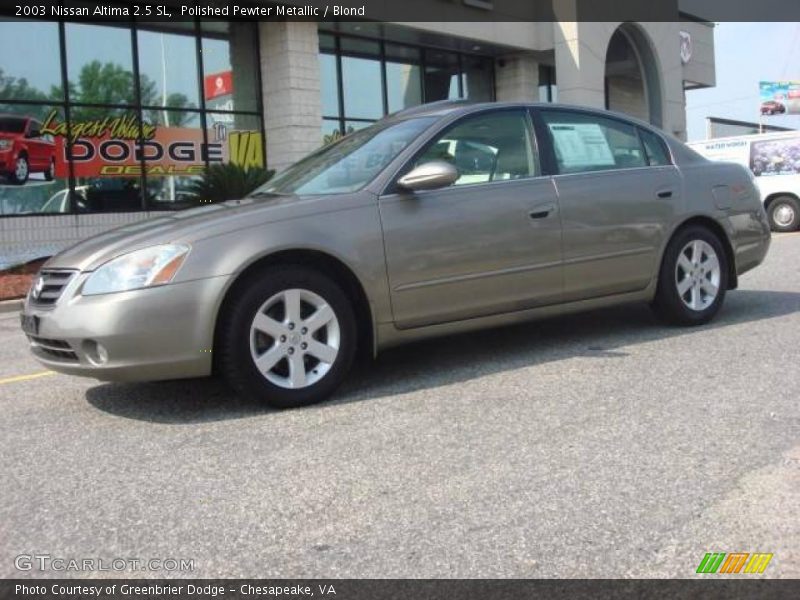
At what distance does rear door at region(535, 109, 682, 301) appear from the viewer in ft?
17.2

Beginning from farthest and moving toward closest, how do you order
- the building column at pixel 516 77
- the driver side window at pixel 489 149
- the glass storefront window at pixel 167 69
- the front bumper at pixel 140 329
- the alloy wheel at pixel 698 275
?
the building column at pixel 516 77, the glass storefront window at pixel 167 69, the alloy wheel at pixel 698 275, the driver side window at pixel 489 149, the front bumper at pixel 140 329

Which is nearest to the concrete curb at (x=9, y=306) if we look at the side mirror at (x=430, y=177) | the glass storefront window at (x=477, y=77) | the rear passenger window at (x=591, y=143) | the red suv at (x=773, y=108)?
the side mirror at (x=430, y=177)

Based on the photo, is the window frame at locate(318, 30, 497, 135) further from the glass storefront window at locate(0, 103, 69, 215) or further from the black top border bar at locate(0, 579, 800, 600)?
the black top border bar at locate(0, 579, 800, 600)

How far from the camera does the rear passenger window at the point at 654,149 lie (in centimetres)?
584

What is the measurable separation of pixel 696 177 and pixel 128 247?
3.99 m

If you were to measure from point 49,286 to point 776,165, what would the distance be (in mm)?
15362

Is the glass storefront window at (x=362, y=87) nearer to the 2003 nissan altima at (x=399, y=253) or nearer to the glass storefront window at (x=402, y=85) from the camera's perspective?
the glass storefront window at (x=402, y=85)

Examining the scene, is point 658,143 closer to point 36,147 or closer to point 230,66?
point 36,147

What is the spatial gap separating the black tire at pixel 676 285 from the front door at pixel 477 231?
103cm

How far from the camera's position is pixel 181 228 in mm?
4207

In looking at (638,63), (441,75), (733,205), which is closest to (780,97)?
(638,63)

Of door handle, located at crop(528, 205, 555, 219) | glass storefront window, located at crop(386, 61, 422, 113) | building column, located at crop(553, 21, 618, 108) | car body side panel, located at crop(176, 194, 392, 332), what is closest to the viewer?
car body side panel, located at crop(176, 194, 392, 332)

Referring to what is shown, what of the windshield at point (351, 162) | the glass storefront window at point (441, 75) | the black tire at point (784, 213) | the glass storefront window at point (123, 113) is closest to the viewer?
the windshield at point (351, 162)

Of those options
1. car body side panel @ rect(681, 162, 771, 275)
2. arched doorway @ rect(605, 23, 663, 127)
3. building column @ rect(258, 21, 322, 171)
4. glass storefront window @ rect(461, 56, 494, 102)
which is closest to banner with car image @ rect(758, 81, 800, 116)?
arched doorway @ rect(605, 23, 663, 127)
